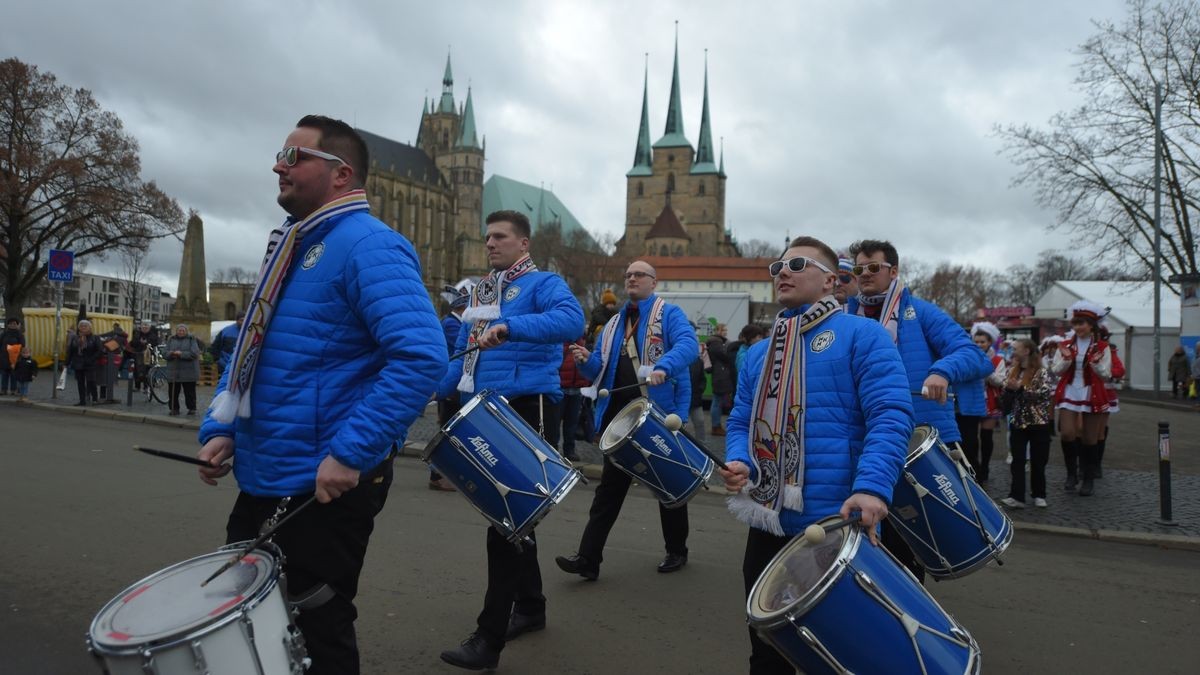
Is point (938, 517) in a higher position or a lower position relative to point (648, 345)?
lower

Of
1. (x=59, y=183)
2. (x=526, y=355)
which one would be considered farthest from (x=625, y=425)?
(x=59, y=183)

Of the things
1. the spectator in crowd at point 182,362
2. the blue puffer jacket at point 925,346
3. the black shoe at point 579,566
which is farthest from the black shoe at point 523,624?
the spectator in crowd at point 182,362

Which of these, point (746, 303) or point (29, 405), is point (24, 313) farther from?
point (746, 303)

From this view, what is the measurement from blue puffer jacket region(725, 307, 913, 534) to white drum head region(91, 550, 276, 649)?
6.14 ft

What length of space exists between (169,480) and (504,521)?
21.4ft

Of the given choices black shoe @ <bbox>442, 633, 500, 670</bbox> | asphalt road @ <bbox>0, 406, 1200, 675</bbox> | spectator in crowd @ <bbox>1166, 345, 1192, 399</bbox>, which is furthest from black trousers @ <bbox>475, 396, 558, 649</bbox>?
spectator in crowd @ <bbox>1166, 345, 1192, 399</bbox>

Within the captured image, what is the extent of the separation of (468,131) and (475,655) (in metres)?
116

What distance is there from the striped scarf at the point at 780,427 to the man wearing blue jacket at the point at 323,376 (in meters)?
1.37

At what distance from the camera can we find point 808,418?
305cm

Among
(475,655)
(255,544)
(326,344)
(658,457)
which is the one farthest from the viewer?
(658,457)

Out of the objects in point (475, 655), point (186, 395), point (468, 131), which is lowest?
point (475, 655)

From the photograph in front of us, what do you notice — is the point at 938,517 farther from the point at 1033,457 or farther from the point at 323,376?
the point at 1033,457

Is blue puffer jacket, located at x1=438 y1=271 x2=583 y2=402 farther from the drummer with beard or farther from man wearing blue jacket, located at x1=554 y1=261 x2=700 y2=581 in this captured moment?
the drummer with beard

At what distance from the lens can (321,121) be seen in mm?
2711
